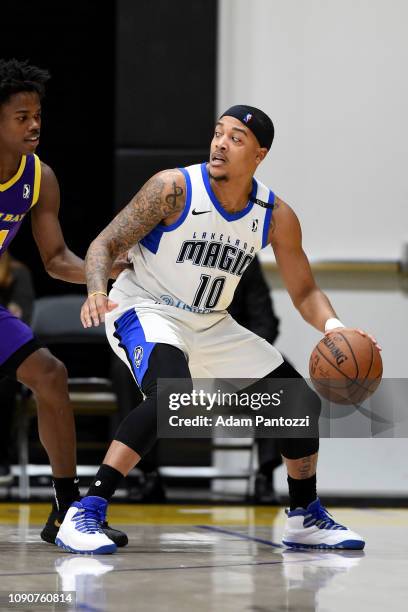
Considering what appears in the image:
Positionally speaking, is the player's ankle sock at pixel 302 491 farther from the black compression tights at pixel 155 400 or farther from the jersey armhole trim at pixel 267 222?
the jersey armhole trim at pixel 267 222

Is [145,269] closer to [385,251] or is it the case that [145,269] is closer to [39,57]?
[385,251]

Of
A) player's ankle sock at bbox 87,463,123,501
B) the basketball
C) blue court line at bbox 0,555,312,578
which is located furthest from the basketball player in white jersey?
blue court line at bbox 0,555,312,578

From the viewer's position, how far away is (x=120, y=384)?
7922mm

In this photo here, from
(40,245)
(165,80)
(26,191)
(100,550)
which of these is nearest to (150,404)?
(100,550)

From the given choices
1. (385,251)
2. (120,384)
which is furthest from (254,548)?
(385,251)

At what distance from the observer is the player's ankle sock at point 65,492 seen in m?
4.62

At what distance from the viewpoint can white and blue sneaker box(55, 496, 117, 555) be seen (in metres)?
4.11

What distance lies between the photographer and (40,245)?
4754mm

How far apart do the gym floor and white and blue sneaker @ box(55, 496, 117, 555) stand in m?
0.05

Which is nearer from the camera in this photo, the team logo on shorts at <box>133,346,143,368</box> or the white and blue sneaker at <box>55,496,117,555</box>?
the white and blue sneaker at <box>55,496,117,555</box>

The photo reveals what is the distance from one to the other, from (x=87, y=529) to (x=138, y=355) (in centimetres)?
70

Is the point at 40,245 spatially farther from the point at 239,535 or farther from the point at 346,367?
the point at 239,535

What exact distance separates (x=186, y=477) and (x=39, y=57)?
3875 mm
